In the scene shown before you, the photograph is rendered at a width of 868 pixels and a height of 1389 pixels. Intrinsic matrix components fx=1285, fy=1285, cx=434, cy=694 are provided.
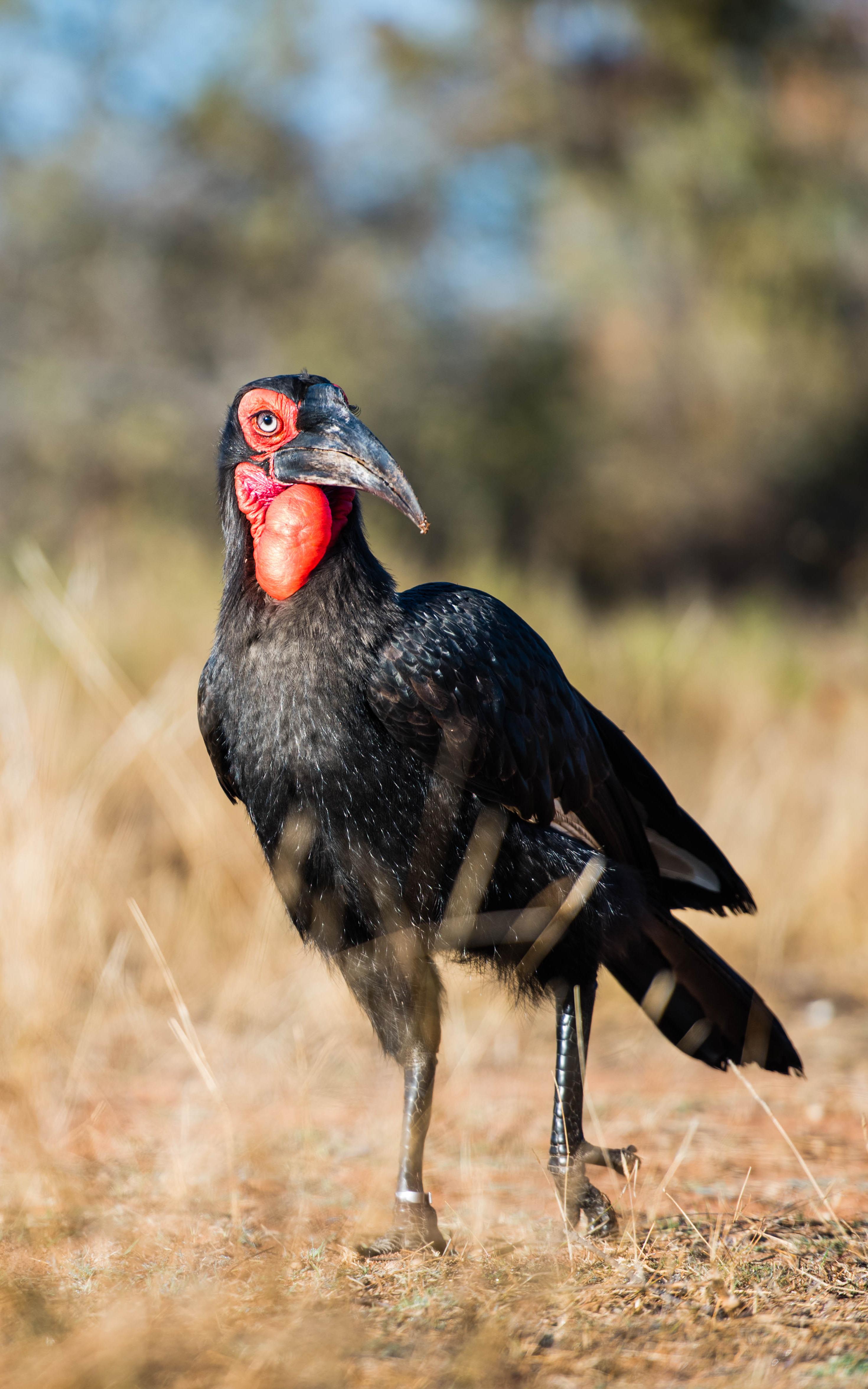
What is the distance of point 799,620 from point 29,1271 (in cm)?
1061

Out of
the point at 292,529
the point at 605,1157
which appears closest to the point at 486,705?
the point at 292,529

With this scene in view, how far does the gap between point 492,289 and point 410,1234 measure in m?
15.2

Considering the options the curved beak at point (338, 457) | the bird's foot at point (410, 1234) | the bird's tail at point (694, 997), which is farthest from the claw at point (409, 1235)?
the curved beak at point (338, 457)

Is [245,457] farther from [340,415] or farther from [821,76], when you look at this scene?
[821,76]

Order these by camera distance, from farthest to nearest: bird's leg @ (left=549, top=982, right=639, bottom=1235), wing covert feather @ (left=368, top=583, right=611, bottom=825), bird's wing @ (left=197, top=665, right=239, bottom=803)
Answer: bird's wing @ (left=197, top=665, right=239, bottom=803)
bird's leg @ (left=549, top=982, right=639, bottom=1235)
wing covert feather @ (left=368, top=583, right=611, bottom=825)

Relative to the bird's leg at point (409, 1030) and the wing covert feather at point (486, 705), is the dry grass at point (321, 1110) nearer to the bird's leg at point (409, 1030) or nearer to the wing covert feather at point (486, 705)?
the bird's leg at point (409, 1030)

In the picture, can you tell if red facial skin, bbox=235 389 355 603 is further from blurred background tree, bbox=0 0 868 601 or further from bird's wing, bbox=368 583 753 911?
blurred background tree, bbox=0 0 868 601

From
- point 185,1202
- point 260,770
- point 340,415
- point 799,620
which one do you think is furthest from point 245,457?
point 799,620

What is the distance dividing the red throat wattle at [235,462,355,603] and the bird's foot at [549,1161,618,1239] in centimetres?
129

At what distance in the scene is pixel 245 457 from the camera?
104 inches

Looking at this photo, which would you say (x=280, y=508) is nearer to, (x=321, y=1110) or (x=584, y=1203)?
(x=584, y=1203)

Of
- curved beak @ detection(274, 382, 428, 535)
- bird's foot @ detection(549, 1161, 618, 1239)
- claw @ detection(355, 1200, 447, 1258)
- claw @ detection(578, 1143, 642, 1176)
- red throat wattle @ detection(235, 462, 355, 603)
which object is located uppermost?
curved beak @ detection(274, 382, 428, 535)

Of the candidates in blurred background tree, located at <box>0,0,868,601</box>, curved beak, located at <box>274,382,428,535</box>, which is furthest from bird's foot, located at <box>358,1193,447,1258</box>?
blurred background tree, located at <box>0,0,868,601</box>

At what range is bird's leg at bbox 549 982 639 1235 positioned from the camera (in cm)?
256
